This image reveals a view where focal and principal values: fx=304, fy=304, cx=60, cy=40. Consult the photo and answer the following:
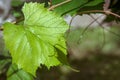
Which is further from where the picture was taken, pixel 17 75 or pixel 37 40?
pixel 17 75

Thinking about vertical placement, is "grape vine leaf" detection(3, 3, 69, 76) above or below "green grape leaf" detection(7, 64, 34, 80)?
above

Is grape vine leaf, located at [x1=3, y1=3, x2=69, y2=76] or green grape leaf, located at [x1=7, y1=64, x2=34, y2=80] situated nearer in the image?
grape vine leaf, located at [x1=3, y1=3, x2=69, y2=76]

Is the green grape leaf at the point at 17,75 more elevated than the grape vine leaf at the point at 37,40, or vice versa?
the grape vine leaf at the point at 37,40

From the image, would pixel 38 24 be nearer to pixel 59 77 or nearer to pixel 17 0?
pixel 17 0

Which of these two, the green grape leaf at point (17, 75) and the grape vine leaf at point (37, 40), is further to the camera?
the green grape leaf at point (17, 75)

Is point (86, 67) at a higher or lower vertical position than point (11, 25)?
lower

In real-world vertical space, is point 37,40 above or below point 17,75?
above

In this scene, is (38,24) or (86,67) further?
(86,67)


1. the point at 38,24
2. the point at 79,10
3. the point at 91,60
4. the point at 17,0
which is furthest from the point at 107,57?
the point at 38,24
